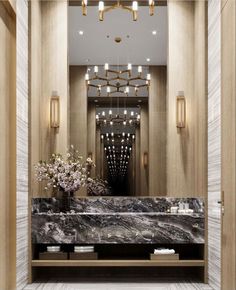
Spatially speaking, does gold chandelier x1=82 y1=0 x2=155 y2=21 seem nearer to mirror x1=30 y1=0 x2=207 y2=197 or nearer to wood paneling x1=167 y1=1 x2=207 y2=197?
mirror x1=30 y1=0 x2=207 y2=197

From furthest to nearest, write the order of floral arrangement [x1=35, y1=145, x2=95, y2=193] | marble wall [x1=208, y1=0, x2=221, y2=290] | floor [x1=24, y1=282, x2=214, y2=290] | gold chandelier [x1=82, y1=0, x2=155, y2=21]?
floral arrangement [x1=35, y1=145, x2=95, y2=193]
gold chandelier [x1=82, y1=0, x2=155, y2=21]
floor [x1=24, y1=282, x2=214, y2=290]
marble wall [x1=208, y1=0, x2=221, y2=290]

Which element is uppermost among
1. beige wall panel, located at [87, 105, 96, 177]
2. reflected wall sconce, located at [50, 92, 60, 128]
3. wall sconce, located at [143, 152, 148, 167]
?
reflected wall sconce, located at [50, 92, 60, 128]

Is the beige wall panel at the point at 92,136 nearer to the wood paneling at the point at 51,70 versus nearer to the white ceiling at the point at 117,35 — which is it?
the wood paneling at the point at 51,70

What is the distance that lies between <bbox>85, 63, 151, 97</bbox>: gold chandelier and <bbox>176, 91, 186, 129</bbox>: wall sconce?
0.39 metres

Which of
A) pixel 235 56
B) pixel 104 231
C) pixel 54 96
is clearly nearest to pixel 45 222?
pixel 104 231

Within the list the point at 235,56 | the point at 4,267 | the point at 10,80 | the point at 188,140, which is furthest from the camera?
the point at 188,140

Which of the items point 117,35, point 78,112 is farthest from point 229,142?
point 117,35

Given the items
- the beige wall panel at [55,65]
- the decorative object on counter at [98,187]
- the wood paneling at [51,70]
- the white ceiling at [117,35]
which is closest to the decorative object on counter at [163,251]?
the decorative object on counter at [98,187]

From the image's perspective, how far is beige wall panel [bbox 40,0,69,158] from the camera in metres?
6.02

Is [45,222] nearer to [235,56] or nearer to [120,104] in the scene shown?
[120,104]

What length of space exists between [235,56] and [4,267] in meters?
2.74

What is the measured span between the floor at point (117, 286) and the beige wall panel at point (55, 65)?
148 cm

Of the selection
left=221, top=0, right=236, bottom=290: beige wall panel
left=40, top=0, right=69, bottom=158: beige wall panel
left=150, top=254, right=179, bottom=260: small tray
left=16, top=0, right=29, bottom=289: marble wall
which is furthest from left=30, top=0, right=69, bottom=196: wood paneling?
left=221, top=0, right=236, bottom=290: beige wall panel

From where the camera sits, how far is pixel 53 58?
6070 millimetres
